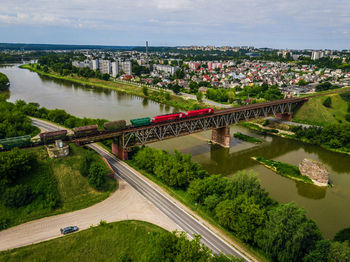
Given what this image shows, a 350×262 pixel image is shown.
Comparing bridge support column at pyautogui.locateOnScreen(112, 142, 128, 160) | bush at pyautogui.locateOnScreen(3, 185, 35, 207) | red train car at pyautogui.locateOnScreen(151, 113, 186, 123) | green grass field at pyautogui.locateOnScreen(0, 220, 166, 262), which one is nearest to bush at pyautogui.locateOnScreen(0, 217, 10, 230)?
bush at pyautogui.locateOnScreen(3, 185, 35, 207)

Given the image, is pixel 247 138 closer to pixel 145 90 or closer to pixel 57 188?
pixel 57 188

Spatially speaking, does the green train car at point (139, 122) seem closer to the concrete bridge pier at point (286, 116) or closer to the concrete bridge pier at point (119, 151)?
the concrete bridge pier at point (119, 151)

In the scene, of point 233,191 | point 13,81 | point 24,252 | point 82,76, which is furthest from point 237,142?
point 13,81

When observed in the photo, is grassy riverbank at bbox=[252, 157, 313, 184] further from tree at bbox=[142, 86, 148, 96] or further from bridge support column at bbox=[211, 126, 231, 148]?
tree at bbox=[142, 86, 148, 96]

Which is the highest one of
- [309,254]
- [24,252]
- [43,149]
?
[43,149]

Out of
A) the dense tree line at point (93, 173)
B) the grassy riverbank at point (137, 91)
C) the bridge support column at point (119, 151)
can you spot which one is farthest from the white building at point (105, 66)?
the dense tree line at point (93, 173)

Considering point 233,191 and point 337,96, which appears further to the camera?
point 337,96

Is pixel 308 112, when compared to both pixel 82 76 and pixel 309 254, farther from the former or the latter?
pixel 82 76
